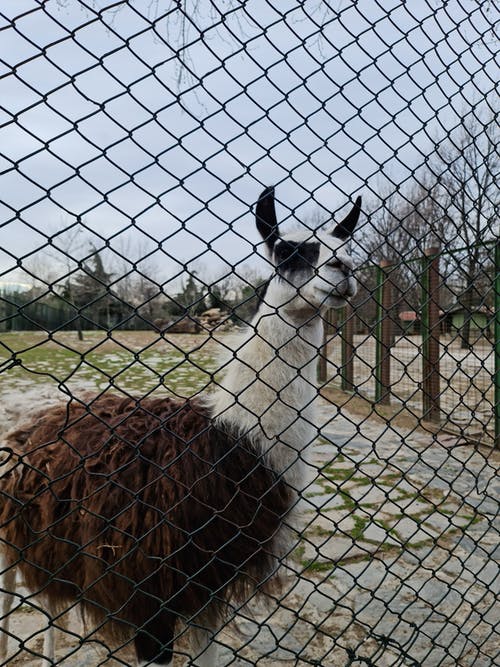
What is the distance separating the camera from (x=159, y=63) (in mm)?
1230

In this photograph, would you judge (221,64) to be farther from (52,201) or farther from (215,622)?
(215,622)

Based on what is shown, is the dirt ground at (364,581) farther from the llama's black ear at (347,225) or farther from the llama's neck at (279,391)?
the llama's black ear at (347,225)

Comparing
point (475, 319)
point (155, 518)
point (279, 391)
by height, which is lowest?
point (155, 518)

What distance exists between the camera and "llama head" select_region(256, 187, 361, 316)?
1.93 metres

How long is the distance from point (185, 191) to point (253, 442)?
3.85 feet

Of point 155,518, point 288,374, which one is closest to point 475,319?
point 288,374

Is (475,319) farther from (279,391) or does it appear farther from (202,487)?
(202,487)

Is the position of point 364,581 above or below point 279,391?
below

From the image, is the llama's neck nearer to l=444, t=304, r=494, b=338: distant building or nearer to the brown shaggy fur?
the brown shaggy fur

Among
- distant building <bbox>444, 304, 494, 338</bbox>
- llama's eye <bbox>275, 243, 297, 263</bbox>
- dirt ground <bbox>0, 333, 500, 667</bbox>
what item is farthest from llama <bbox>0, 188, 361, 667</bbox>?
distant building <bbox>444, 304, 494, 338</bbox>

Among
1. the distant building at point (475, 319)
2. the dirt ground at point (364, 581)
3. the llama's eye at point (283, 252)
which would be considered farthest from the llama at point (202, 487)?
the distant building at point (475, 319)

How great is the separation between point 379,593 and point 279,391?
1970mm

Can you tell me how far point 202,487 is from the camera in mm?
2021

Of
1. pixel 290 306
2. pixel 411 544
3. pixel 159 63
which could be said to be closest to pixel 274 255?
pixel 290 306
